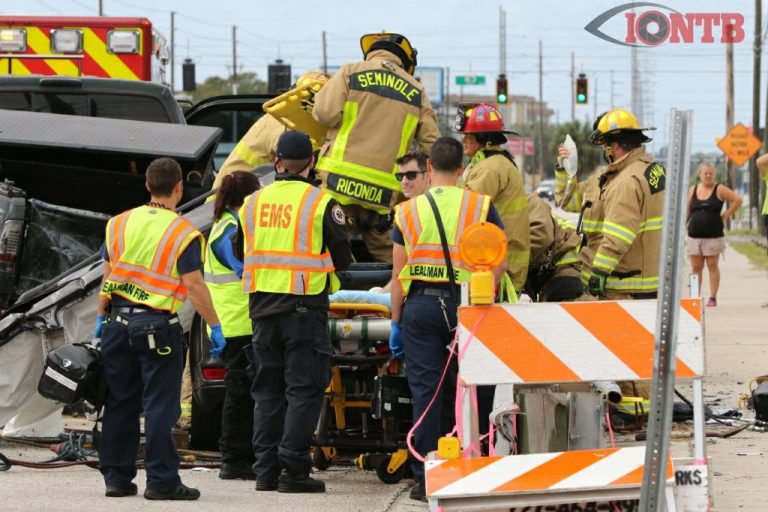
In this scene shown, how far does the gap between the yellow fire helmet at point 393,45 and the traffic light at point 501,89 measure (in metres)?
32.5

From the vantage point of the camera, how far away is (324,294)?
7488 millimetres

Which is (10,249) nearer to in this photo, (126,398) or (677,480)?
(126,398)

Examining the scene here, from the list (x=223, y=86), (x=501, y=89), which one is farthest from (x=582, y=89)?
(x=223, y=86)

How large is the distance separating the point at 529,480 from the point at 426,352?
5.73 ft

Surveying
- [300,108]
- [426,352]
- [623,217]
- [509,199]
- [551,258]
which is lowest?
[426,352]

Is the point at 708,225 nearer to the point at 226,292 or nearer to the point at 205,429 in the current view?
the point at 205,429

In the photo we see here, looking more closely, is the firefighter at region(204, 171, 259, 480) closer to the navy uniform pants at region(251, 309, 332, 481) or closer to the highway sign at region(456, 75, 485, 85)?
the navy uniform pants at region(251, 309, 332, 481)

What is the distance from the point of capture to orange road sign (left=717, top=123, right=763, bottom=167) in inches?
1326

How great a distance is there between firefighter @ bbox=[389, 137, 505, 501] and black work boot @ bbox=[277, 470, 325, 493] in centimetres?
51

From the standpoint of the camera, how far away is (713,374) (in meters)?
12.0

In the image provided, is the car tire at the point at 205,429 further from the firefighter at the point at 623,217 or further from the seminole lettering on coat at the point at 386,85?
the firefighter at the point at 623,217

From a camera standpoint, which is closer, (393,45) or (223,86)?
(393,45)

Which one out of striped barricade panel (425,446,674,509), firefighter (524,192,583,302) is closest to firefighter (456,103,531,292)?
firefighter (524,192,583,302)

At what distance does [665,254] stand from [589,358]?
167cm
